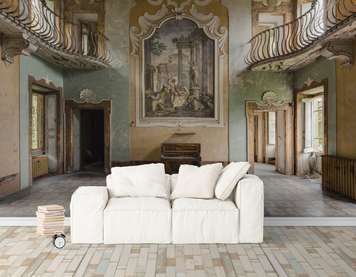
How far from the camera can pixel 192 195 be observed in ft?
14.5

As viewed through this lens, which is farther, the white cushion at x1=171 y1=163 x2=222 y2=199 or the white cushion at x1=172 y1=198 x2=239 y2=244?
the white cushion at x1=171 y1=163 x2=222 y2=199

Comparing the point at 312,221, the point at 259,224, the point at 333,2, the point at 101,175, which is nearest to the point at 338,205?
the point at 312,221

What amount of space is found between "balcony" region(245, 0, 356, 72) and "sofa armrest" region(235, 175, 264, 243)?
11.2 ft

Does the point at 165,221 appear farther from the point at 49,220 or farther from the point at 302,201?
the point at 302,201

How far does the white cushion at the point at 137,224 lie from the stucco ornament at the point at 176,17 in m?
→ 7.21

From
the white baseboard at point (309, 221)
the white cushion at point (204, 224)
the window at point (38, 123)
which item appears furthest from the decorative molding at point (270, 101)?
the white cushion at point (204, 224)

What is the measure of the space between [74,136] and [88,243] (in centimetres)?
722

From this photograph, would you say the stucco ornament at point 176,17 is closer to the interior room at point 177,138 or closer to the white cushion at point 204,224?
the interior room at point 177,138

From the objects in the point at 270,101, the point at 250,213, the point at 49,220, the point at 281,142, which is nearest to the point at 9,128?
the point at 49,220

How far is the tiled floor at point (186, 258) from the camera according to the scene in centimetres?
331

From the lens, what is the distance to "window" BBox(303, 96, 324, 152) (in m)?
10.3

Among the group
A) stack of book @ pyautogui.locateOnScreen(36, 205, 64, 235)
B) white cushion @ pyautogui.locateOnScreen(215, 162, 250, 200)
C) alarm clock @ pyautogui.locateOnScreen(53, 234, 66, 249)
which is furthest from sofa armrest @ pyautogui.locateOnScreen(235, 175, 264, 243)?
stack of book @ pyautogui.locateOnScreen(36, 205, 64, 235)

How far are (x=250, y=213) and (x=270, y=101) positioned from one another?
273 inches

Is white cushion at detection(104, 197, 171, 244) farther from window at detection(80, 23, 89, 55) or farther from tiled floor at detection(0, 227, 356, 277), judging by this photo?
window at detection(80, 23, 89, 55)
